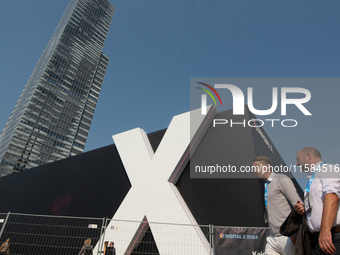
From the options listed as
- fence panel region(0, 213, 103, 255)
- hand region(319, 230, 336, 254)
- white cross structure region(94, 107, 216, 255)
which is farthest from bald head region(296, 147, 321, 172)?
fence panel region(0, 213, 103, 255)

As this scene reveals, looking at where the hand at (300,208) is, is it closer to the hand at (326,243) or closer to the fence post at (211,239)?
the hand at (326,243)

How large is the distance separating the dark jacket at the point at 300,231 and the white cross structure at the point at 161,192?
5352 millimetres

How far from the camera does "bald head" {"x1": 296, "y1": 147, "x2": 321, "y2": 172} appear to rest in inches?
83.5

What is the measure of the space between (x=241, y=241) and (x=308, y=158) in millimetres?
4884

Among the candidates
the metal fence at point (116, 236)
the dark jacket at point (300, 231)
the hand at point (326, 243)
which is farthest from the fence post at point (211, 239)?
the hand at point (326, 243)

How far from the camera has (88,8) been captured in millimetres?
86688

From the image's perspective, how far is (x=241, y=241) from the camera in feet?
19.9

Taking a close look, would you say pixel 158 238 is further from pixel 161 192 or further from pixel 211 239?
pixel 211 239

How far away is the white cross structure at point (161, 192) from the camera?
7452 millimetres

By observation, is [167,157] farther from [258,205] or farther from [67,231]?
[67,231]

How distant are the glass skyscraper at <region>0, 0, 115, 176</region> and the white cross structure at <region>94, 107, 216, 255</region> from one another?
6012cm

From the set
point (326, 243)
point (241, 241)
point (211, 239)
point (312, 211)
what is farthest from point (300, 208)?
point (211, 239)

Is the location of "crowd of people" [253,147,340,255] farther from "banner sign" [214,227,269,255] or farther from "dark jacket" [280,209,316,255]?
"banner sign" [214,227,269,255]

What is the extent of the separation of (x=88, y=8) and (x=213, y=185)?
324 feet
